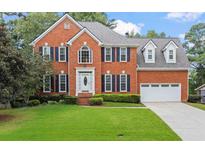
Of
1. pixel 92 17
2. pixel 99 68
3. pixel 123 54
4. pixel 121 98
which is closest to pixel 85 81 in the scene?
pixel 99 68

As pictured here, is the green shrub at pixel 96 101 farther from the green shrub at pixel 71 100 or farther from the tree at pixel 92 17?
the tree at pixel 92 17

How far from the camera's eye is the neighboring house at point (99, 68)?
24.9 metres

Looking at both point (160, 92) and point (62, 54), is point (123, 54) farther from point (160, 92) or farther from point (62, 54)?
point (62, 54)

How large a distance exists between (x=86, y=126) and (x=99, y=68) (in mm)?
10272

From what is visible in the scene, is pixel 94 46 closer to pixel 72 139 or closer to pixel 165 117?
pixel 165 117

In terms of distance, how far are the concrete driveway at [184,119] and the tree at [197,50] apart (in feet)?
12.1

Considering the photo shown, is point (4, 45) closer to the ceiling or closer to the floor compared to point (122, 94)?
closer to the ceiling

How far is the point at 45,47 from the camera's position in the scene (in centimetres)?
2502

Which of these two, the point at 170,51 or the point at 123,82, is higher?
the point at 170,51

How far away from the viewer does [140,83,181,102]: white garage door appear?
24766 mm

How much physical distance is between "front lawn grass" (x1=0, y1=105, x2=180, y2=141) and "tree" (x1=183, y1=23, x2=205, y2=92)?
794 cm

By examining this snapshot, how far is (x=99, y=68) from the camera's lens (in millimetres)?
25078

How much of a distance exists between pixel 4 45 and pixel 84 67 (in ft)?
27.1
